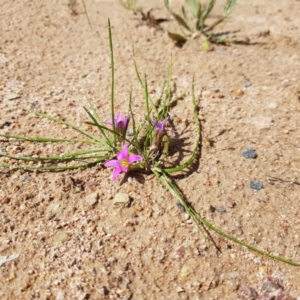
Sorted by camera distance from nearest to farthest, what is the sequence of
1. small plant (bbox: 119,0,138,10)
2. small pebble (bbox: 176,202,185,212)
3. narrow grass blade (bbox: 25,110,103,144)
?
small pebble (bbox: 176,202,185,212) < narrow grass blade (bbox: 25,110,103,144) < small plant (bbox: 119,0,138,10)

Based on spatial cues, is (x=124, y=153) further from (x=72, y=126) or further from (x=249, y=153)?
(x=249, y=153)

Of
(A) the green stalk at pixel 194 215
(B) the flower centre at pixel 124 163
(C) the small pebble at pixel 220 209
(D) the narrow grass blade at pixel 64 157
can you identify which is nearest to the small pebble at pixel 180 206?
(A) the green stalk at pixel 194 215

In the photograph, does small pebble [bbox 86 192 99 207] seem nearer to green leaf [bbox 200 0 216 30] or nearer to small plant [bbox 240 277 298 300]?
small plant [bbox 240 277 298 300]

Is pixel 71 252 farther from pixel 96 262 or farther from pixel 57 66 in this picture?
pixel 57 66

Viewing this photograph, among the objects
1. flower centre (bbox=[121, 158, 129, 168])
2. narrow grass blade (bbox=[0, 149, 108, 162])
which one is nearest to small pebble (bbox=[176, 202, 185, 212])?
flower centre (bbox=[121, 158, 129, 168])

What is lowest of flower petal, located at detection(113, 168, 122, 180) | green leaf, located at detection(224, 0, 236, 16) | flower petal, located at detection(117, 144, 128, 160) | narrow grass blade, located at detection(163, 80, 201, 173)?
narrow grass blade, located at detection(163, 80, 201, 173)

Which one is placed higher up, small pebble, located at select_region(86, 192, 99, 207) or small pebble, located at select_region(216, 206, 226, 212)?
small pebble, located at select_region(86, 192, 99, 207)

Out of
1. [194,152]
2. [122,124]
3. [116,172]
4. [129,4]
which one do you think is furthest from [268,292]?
[129,4]
